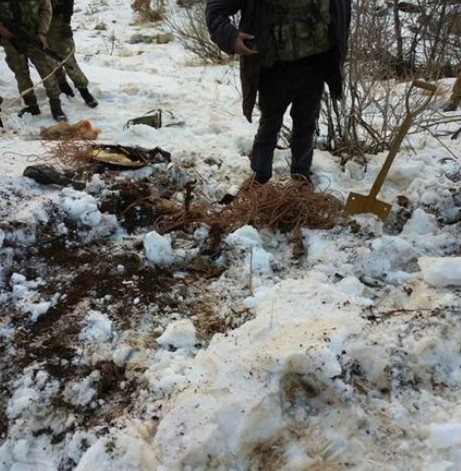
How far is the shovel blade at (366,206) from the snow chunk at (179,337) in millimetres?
1351

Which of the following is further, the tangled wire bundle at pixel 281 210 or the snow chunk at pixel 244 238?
the tangled wire bundle at pixel 281 210

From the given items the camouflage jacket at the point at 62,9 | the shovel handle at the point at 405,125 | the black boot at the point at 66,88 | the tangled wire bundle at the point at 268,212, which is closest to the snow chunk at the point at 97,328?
the tangled wire bundle at the point at 268,212

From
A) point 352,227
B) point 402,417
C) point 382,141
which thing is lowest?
point 402,417

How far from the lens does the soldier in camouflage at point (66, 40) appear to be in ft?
16.7

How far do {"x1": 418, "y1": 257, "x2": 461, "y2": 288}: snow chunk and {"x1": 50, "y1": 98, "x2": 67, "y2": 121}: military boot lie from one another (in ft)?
12.8

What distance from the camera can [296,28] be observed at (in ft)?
8.85

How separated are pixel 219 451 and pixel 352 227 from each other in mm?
1666

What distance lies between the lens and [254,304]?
254cm

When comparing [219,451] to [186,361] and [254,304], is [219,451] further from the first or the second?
[254,304]

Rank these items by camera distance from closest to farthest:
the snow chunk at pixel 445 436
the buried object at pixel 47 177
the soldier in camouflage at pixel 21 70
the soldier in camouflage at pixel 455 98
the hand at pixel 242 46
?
the snow chunk at pixel 445 436 → the hand at pixel 242 46 → the buried object at pixel 47 177 → the soldier in camouflage at pixel 455 98 → the soldier in camouflage at pixel 21 70

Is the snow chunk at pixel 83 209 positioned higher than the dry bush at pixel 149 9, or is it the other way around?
the dry bush at pixel 149 9

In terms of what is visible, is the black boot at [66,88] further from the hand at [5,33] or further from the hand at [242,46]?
the hand at [242,46]

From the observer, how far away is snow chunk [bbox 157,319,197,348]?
2357 millimetres

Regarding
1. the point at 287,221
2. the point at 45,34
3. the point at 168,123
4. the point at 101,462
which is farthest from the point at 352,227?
the point at 45,34
